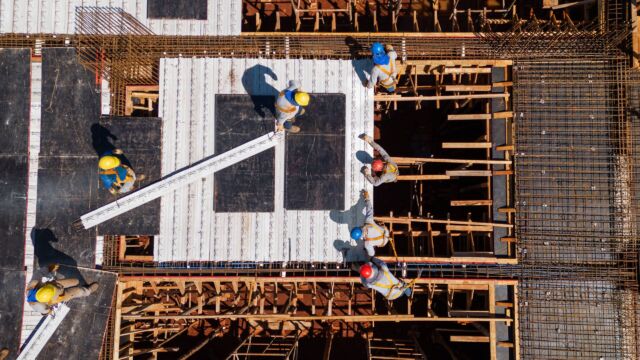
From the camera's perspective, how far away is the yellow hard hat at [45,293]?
1061 cm

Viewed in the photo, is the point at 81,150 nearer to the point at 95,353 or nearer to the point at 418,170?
the point at 95,353

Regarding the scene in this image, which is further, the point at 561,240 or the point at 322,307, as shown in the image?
the point at 322,307

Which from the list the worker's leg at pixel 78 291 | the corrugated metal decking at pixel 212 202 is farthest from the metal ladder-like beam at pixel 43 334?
the corrugated metal decking at pixel 212 202

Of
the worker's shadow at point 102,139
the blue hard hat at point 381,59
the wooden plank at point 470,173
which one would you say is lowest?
the wooden plank at point 470,173

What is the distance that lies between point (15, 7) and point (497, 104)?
59.7 feet

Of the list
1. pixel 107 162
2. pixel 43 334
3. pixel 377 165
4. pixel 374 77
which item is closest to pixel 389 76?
pixel 374 77

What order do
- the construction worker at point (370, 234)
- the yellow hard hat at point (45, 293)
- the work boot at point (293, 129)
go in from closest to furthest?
the yellow hard hat at point (45, 293) < the construction worker at point (370, 234) < the work boot at point (293, 129)

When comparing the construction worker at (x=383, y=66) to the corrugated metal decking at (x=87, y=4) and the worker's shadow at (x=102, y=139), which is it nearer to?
the corrugated metal decking at (x=87, y=4)

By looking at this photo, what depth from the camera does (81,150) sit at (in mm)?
12773

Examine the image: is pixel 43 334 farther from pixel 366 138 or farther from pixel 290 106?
pixel 366 138

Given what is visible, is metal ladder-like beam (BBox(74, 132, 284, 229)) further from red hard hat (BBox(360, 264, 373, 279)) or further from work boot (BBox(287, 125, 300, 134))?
red hard hat (BBox(360, 264, 373, 279))

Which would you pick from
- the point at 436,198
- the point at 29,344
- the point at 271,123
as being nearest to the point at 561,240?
the point at 436,198

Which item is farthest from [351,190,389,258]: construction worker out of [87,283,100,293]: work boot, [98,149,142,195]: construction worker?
[87,283,100,293]: work boot

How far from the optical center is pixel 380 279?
1143 centimetres
